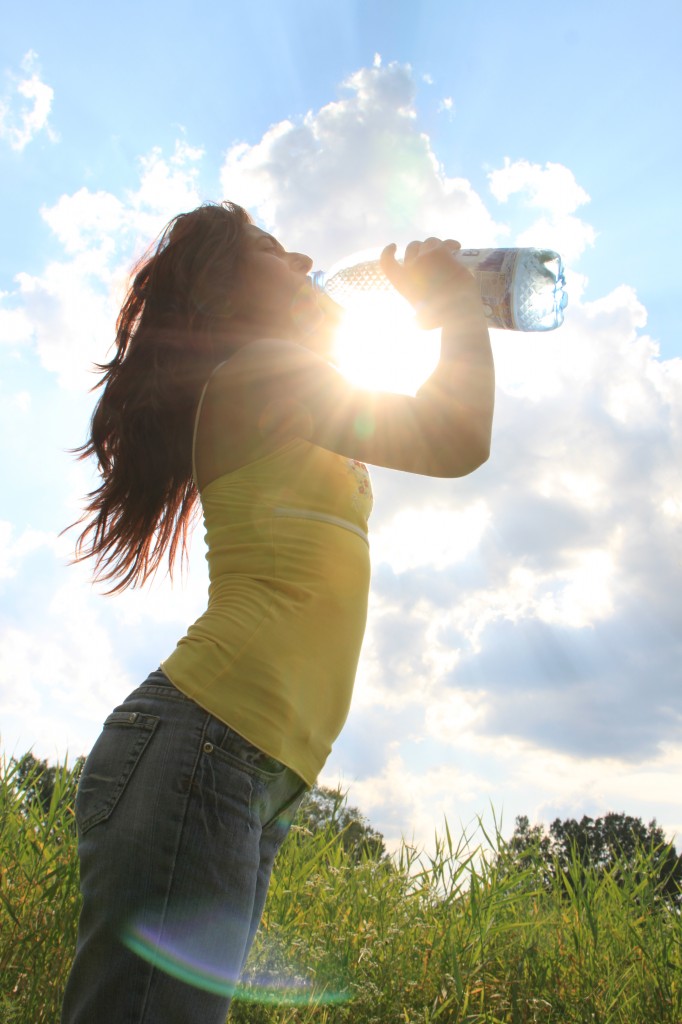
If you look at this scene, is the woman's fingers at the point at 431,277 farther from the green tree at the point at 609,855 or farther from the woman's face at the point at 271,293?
the green tree at the point at 609,855

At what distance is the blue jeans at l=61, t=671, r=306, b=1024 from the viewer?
4.14 ft

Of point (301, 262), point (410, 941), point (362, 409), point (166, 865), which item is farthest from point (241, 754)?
point (410, 941)

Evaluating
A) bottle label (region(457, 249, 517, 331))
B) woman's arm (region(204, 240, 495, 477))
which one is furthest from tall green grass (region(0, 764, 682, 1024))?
bottle label (region(457, 249, 517, 331))

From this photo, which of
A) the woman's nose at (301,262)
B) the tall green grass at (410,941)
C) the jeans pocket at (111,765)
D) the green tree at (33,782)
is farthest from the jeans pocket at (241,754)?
the green tree at (33,782)

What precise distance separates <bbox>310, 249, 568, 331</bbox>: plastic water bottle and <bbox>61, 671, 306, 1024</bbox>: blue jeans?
1.35 m

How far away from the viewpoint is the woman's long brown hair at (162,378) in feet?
6.35

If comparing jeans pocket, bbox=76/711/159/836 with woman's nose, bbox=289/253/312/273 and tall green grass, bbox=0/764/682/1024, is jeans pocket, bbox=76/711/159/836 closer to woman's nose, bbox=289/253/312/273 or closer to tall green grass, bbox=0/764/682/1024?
woman's nose, bbox=289/253/312/273

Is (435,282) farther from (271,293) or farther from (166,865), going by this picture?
(166,865)

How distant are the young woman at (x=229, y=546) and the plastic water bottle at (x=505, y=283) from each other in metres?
0.43

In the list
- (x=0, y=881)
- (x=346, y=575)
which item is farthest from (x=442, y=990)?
(x=346, y=575)

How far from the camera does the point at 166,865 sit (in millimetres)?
1290

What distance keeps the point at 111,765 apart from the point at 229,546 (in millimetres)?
462

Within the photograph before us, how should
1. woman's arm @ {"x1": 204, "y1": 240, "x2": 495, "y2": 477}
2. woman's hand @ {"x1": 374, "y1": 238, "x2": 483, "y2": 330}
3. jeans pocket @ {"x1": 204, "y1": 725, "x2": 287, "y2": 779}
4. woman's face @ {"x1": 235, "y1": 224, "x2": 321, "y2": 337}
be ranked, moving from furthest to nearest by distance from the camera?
woman's face @ {"x1": 235, "y1": 224, "x2": 321, "y2": 337}, woman's hand @ {"x1": 374, "y1": 238, "x2": 483, "y2": 330}, woman's arm @ {"x1": 204, "y1": 240, "x2": 495, "y2": 477}, jeans pocket @ {"x1": 204, "y1": 725, "x2": 287, "y2": 779}

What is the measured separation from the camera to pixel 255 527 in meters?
1.61
